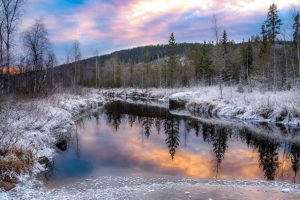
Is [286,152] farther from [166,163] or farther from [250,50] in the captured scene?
[250,50]

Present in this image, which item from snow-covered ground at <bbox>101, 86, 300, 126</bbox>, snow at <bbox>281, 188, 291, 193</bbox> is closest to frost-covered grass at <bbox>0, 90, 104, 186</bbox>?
snow at <bbox>281, 188, 291, 193</bbox>

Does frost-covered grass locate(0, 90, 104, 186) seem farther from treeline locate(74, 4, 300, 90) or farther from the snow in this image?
treeline locate(74, 4, 300, 90)

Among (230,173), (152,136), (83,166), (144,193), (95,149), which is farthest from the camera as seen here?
(152,136)

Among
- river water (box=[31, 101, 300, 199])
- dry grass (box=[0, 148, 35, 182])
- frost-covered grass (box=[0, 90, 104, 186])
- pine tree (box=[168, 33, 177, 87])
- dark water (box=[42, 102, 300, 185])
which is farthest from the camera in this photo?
pine tree (box=[168, 33, 177, 87])

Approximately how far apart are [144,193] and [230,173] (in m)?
4.82

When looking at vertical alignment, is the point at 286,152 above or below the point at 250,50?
below

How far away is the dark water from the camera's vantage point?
46.2 feet

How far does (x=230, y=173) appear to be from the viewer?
14.1 meters

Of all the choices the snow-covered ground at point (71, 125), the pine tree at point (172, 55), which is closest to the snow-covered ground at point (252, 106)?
the snow-covered ground at point (71, 125)

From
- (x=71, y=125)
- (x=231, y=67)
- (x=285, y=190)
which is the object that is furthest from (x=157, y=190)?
(x=231, y=67)

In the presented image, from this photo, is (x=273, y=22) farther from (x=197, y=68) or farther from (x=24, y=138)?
(x=24, y=138)

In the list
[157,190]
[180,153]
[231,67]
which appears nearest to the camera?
[157,190]

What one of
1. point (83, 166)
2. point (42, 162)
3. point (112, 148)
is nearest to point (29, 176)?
point (42, 162)

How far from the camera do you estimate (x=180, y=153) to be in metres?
18.3
